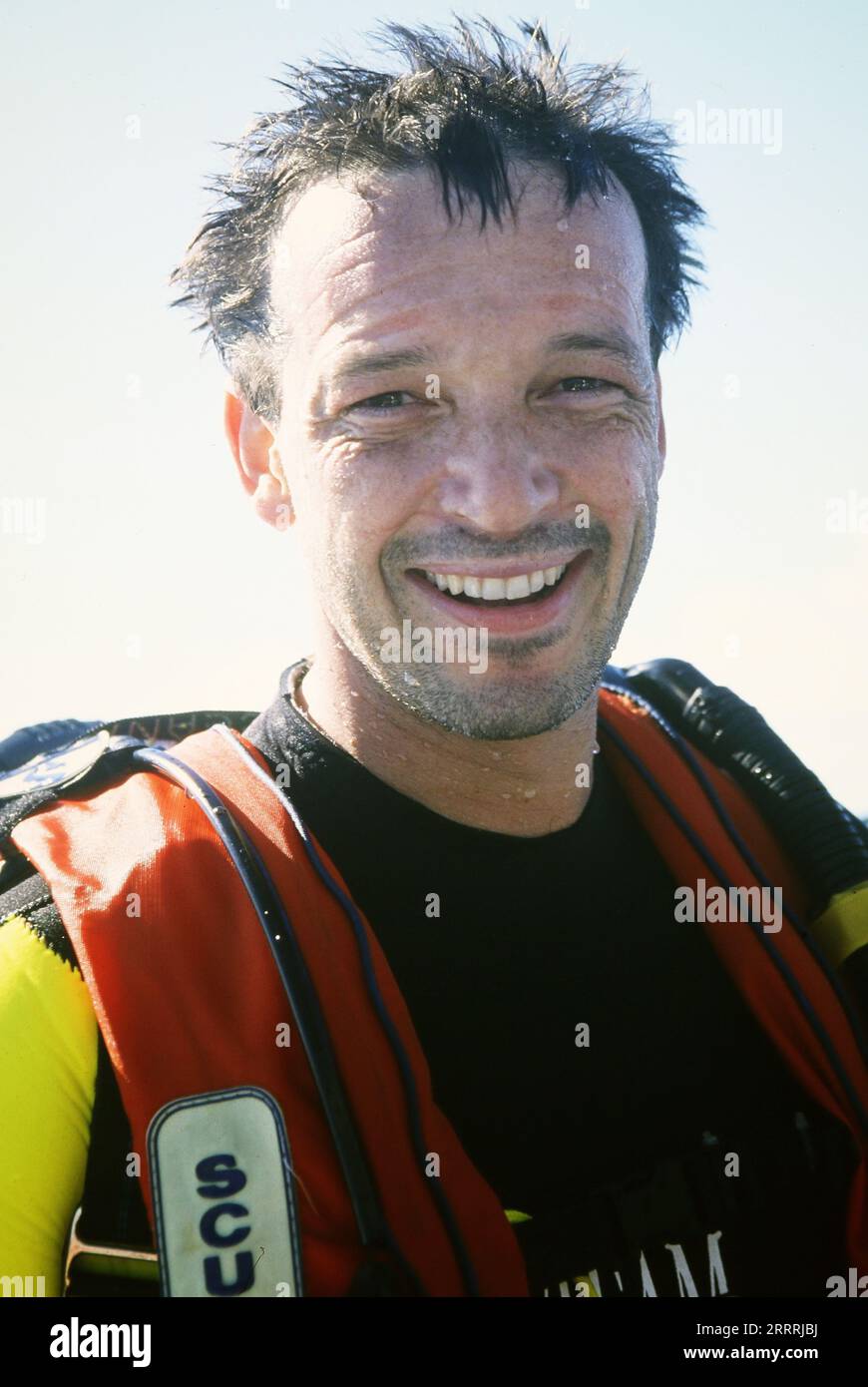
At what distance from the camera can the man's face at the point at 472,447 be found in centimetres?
242

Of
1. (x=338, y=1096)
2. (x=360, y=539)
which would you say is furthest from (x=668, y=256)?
(x=338, y=1096)

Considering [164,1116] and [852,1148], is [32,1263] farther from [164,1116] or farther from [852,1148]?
[852,1148]

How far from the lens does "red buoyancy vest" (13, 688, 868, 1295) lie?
1.91 m

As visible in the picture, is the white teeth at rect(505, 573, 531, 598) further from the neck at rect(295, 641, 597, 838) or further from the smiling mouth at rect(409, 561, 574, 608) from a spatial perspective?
the neck at rect(295, 641, 597, 838)

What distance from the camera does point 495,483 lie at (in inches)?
92.9

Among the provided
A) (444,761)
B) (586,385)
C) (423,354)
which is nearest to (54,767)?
(444,761)

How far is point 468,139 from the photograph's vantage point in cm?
264

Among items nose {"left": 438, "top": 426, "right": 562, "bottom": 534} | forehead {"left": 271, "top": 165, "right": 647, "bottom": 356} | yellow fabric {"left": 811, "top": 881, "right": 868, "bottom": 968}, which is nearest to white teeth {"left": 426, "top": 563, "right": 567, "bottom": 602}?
nose {"left": 438, "top": 426, "right": 562, "bottom": 534}

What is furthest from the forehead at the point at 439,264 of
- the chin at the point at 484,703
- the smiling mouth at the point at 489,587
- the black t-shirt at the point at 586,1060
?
the black t-shirt at the point at 586,1060

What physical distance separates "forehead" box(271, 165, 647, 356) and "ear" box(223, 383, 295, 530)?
32cm

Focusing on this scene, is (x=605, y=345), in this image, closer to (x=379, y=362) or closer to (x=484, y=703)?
(x=379, y=362)

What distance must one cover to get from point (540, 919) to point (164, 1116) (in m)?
0.94

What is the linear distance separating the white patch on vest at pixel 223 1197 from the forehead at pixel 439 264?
1637mm

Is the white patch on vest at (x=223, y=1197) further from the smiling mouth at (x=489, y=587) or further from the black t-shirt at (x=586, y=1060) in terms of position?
the smiling mouth at (x=489, y=587)
